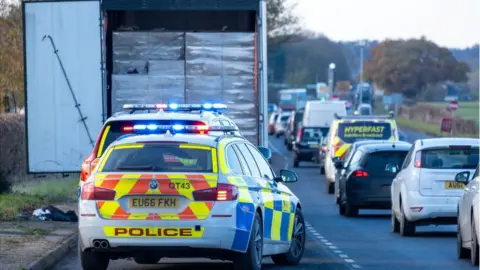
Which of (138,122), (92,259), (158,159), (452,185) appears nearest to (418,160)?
(452,185)

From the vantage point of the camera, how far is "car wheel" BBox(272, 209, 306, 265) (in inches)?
556

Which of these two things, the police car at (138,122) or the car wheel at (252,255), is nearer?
the car wheel at (252,255)

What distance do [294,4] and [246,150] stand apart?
42056 millimetres

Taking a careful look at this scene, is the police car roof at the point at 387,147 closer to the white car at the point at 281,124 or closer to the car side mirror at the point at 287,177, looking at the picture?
the car side mirror at the point at 287,177

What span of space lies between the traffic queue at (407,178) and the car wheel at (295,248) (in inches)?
79.4

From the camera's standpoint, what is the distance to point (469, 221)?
47.0ft

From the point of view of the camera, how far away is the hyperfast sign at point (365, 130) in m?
34.1

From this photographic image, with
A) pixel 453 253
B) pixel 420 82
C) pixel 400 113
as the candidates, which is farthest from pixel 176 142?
pixel 400 113

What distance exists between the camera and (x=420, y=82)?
87.1m

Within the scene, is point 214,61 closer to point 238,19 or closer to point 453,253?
point 238,19

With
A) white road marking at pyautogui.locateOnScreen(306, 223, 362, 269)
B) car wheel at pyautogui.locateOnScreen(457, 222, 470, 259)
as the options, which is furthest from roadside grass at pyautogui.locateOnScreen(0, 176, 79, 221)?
car wheel at pyautogui.locateOnScreen(457, 222, 470, 259)

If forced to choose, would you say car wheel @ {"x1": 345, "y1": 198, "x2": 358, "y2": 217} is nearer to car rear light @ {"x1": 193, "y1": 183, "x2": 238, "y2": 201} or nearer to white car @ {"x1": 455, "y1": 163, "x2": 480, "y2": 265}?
white car @ {"x1": 455, "y1": 163, "x2": 480, "y2": 265}

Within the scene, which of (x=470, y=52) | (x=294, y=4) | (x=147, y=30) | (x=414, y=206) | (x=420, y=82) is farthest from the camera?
(x=420, y=82)

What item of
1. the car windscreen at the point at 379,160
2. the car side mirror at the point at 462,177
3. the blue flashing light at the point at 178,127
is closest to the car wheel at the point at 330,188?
the car windscreen at the point at 379,160
